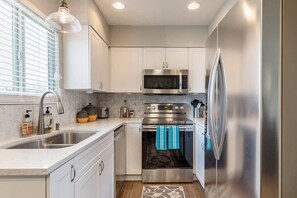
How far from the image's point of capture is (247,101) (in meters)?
1.18

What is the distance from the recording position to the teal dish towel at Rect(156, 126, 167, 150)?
10.0 ft

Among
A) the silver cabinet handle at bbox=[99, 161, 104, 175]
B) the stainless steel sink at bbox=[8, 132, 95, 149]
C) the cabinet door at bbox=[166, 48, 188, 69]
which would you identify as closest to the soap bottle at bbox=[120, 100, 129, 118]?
the cabinet door at bbox=[166, 48, 188, 69]

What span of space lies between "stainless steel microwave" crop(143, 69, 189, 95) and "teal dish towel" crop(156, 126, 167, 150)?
26.6 inches

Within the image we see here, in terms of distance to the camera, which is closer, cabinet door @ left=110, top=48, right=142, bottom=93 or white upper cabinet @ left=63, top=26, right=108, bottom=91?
white upper cabinet @ left=63, top=26, right=108, bottom=91

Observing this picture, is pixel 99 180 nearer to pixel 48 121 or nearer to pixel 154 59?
pixel 48 121

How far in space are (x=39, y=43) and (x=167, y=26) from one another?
205 cm

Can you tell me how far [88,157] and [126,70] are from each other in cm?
222

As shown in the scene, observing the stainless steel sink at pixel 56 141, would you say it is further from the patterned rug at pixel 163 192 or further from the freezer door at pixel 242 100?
the freezer door at pixel 242 100

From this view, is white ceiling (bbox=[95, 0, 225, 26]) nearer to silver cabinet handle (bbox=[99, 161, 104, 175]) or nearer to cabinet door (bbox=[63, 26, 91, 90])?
cabinet door (bbox=[63, 26, 91, 90])

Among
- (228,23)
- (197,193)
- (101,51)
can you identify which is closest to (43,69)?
(101,51)

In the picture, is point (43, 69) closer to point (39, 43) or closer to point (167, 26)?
point (39, 43)

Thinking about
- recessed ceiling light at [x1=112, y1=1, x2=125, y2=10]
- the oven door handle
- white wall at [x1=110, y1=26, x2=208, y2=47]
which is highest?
recessed ceiling light at [x1=112, y1=1, x2=125, y2=10]

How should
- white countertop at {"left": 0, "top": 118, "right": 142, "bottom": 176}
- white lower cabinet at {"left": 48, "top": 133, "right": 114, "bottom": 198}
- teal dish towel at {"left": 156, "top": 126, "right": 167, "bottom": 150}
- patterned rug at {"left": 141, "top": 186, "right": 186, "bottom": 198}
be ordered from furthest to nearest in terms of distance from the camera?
teal dish towel at {"left": 156, "top": 126, "right": 167, "bottom": 150}, patterned rug at {"left": 141, "top": 186, "right": 186, "bottom": 198}, white lower cabinet at {"left": 48, "top": 133, "right": 114, "bottom": 198}, white countertop at {"left": 0, "top": 118, "right": 142, "bottom": 176}

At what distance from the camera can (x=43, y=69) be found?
90.0 inches
